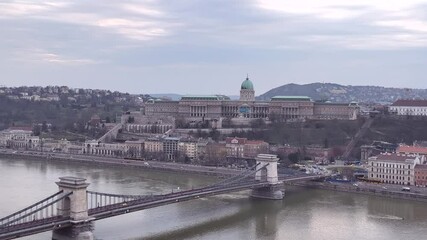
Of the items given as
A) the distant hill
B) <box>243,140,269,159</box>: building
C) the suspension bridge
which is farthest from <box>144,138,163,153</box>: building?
the distant hill

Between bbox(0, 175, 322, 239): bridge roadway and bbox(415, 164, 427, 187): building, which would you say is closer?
bbox(0, 175, 322, 239): bridge roadway

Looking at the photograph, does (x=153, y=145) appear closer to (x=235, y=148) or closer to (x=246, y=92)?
(x=235, y=148)

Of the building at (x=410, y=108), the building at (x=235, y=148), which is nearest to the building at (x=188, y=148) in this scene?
the building at (x=235, y=148)

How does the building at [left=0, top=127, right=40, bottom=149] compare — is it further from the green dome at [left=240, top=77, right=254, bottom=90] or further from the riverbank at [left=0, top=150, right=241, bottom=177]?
the green dome at [left=240, top=77, right=254, bottom=90]

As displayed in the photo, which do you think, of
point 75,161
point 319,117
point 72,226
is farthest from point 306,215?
point 319,117

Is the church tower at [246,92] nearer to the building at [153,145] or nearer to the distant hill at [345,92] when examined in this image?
the building at [153,145]
